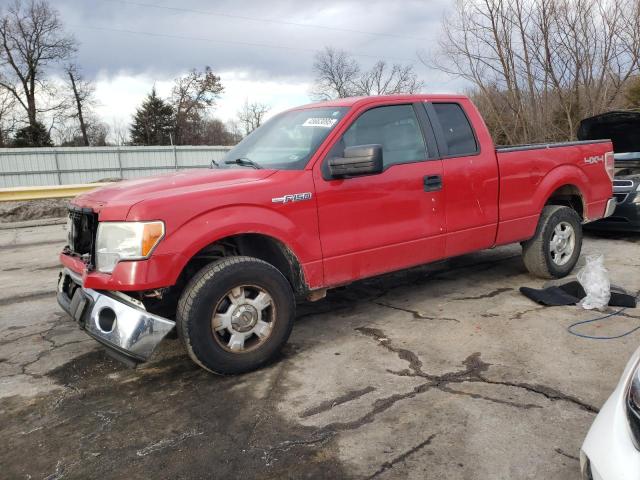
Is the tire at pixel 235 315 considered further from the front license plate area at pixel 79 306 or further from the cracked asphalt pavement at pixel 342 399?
the front license plate area at pixel 79 306

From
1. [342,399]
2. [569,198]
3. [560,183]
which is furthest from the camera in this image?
[569,198]

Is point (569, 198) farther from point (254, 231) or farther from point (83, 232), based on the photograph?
point (83, 232)

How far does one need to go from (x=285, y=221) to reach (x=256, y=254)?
447mm

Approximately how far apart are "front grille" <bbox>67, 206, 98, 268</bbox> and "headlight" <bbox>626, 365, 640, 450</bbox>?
3.07 m

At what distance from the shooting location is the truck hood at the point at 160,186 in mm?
3357

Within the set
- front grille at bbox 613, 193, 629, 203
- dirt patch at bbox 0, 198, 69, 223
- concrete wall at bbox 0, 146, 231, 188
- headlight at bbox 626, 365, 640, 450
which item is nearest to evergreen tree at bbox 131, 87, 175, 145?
concrete wall at bbox 0, 146, 231, 188

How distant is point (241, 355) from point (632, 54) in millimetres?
12685

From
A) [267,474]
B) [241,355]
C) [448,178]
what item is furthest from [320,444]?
[448,178]

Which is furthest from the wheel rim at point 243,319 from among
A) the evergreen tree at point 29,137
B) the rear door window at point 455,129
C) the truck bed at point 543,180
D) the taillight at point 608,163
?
the evergreen tree at point 29,137

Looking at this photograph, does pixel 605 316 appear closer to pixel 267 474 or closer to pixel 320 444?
pixel 320 444

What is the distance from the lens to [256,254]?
3926mm

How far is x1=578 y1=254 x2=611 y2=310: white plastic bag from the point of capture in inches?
179

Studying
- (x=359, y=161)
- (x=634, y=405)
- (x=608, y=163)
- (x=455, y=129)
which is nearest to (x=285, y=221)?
(x=359, y=161)

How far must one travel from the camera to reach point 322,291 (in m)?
3.98
